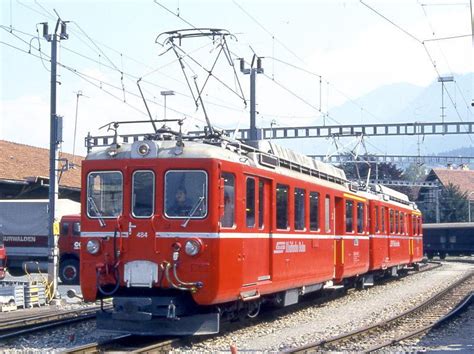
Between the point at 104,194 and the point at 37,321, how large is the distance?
13.5 feet

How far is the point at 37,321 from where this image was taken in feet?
54.2

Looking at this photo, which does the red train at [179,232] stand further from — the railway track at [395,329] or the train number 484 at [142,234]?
the railway track at [395,329]

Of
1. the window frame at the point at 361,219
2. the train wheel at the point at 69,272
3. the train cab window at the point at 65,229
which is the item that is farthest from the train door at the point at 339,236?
the train cab window at the point at 65,229

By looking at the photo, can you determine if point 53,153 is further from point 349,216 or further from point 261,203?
point 261,203

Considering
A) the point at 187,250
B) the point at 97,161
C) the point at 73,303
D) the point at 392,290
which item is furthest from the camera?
the point at 392,290

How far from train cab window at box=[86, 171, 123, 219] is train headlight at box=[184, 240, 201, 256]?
133cm

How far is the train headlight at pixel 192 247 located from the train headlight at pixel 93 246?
1517 mm

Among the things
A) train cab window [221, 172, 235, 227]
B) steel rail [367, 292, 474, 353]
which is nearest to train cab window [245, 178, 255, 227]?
train cab window [221, 172, 235, 227]

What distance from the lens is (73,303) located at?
21188 mm

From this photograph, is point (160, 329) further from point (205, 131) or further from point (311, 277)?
point (311, 277)

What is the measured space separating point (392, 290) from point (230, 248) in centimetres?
1343

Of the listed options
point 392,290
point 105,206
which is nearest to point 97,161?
point 105,206

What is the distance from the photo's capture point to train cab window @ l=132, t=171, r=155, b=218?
43.8 feet

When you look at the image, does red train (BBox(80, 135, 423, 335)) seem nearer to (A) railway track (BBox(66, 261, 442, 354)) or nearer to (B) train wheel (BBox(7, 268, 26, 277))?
(A) railway track (BBox(66, 261, 442, 354))
